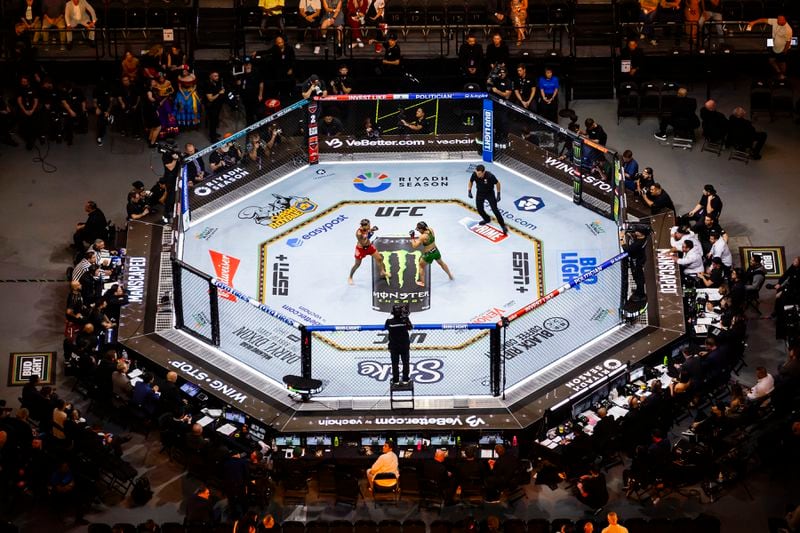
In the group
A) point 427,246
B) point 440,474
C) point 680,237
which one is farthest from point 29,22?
point 440,474

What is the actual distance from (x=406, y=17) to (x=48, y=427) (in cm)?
1432

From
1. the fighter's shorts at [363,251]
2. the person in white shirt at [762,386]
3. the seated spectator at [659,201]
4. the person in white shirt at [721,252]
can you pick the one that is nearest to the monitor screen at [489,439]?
the person in white shirt at [762,386]

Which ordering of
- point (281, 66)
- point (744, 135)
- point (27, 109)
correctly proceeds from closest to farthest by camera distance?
1. point (744, 135)
2. point (27, 109)
3. point (281, 66)

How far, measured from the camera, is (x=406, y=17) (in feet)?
115

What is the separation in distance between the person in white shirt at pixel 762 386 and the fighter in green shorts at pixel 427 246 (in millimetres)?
6209

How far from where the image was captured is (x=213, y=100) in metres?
32.4

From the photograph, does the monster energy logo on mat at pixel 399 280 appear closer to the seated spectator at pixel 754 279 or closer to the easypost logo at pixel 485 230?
the easypost logo at pixel 485 230

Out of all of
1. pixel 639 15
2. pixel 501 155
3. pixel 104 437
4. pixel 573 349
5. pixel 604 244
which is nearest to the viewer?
pixel 104 437

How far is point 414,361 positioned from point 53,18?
44.3 ft

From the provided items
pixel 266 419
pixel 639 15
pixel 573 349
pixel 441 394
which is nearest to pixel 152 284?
pixel 266 419

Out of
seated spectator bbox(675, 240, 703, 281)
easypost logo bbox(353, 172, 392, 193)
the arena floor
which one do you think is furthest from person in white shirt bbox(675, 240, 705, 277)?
easypost logo bbox(353, 172, 392, 193)

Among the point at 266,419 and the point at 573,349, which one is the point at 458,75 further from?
the point at 266,419

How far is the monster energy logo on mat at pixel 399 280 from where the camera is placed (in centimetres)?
2802

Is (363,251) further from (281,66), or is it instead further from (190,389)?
(281,66)
